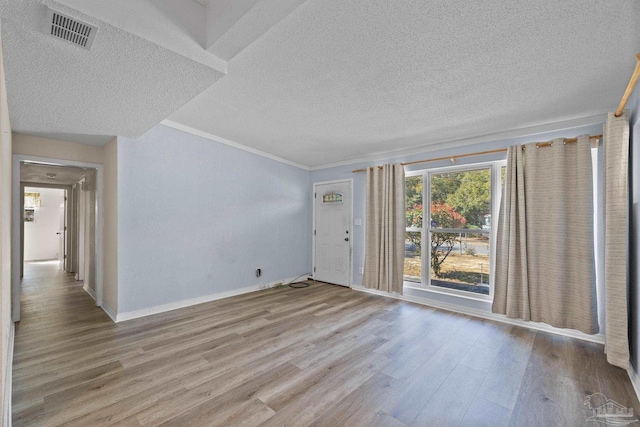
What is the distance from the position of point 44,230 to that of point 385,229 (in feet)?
34.9

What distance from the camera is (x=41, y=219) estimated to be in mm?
8742

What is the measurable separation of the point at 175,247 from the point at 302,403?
9.50 ft

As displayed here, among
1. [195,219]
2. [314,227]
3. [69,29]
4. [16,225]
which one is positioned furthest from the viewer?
[314,227]

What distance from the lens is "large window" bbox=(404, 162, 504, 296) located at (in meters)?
3.77

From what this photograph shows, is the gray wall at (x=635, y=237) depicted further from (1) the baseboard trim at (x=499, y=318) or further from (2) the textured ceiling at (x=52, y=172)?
(2) the textured ceiling at (x=52, y=172)

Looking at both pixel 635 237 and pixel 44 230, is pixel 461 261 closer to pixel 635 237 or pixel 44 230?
pixel 635 237

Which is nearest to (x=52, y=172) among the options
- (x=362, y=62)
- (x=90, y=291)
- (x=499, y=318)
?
(x=90, y=291)

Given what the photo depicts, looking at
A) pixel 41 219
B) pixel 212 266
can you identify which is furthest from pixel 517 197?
pixel 41 219

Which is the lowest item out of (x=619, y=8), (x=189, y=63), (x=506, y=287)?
(x=506, y=287)

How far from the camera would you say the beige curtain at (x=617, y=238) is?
7.73 ft

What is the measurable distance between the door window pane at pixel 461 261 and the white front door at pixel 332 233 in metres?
1.60

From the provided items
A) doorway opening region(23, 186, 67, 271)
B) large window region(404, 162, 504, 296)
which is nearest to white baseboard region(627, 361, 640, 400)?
large window region(404, 162, 504, 296)

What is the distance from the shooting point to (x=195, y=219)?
13.5ft

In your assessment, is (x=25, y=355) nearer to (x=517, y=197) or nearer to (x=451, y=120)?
(x=451, y=120)
